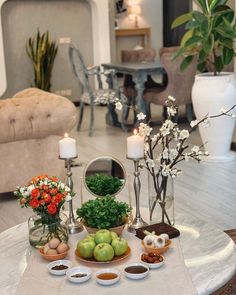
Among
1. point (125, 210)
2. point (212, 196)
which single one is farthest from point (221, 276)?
point (212, 196)

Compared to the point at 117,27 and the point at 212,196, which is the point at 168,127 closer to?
the point at 212,196

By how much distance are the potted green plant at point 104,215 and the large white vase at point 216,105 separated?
2.95 meters

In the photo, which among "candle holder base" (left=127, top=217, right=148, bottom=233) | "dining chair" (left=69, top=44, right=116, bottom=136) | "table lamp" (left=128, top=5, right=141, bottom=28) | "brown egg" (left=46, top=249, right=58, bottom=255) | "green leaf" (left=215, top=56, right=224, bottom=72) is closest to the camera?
"brown egg" (left=46, top=249, right=58, bottom=255)

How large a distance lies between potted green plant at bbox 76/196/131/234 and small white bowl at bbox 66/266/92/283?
0.32 meters

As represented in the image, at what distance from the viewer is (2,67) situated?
27.9 ft

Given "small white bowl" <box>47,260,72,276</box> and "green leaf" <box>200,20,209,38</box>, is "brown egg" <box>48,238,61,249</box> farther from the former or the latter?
"green leaf" <box>200,20,209,38</box>

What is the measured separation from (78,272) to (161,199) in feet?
1.99

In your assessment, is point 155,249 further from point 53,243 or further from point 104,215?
point 53,243

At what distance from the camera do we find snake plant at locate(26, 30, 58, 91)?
8.64 metres

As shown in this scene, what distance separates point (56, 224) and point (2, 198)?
7.96 feet

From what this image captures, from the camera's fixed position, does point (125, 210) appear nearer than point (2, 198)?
Yes

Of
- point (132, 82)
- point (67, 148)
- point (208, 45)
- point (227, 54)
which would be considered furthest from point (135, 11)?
point (67, 148)

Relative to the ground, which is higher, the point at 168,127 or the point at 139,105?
the point at 168,127

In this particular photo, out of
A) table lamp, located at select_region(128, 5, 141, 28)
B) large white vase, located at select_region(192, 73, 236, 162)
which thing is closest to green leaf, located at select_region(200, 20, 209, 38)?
large white vase, located at select_region(192, 73, 236, 162)
